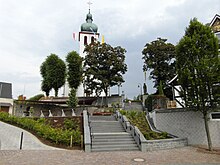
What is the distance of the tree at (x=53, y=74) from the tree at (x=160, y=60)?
15416 millimetres

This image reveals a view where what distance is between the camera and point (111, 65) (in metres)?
27.3

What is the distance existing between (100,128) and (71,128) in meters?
2.09

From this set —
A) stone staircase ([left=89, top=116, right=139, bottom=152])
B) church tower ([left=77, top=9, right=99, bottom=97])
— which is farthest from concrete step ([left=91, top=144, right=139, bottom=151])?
church tower ([left=77, top=9, right=99, bottom=97])

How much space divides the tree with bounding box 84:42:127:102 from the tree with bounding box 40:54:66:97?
724cm

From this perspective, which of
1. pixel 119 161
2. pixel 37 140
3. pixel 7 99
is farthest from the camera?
pixel 7 99

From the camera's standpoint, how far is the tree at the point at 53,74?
3330cm

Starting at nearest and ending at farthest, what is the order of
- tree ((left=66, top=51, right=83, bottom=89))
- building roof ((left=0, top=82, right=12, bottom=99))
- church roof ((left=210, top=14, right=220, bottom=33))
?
church roof ((left=210, top=14, right=220, bottom=33)), building roof ((left=0, top=82, right=12, bottom=99)), tree ((left=66, top=51, right=83, bottom=89))

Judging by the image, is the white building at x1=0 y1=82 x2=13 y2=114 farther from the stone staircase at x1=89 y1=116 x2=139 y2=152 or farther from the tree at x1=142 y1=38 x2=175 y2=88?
the tree at x1=142 y1=38 x2=175 y2=88

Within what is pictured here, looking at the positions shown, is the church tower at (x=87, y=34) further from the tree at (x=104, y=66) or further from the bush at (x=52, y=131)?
the bush at (x=52, y=131)

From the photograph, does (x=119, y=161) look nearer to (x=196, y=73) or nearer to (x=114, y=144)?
(x=114, y=144)

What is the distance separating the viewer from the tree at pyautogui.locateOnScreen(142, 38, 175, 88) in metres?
28.4

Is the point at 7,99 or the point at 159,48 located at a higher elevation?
the point at 159,48

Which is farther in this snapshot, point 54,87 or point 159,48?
point 54,87

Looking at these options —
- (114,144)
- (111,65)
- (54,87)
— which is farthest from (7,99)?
(114,144)
